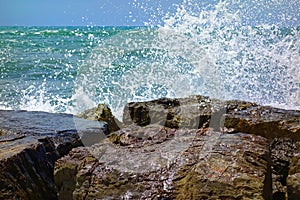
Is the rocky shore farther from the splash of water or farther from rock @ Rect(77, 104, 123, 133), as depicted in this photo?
the splash of water

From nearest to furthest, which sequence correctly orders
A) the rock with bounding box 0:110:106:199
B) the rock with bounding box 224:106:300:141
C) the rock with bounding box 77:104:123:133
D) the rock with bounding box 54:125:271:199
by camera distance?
the rock with bounding box 54:125:271:199
the rock with bounding box 0:110:106:199
the rock with bounding box 224:106:300:141
the rock with bounding box 77:104:123:133

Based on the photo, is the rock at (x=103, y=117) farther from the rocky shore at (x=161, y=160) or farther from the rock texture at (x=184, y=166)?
the rock texture at (x=184, y=166)

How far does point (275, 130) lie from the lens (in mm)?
2658

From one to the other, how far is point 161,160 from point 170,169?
0.25ft

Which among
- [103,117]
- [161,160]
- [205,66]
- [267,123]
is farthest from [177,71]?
[161,160]

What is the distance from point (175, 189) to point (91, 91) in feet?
19.1

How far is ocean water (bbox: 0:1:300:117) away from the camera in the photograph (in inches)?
265

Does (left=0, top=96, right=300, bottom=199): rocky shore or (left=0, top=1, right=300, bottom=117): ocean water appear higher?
(left=0, top=1, right=300, bottom=117): ocean water

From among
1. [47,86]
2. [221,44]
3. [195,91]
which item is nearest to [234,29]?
[221,44]

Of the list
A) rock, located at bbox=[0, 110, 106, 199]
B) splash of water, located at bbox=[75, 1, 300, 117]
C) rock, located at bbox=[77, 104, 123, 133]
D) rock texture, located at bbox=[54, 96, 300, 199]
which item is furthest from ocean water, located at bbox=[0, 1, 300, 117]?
rock texture, located at bbox=[54, 96, 300, 199]

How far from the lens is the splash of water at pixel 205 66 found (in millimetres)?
6770

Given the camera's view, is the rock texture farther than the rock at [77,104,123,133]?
No

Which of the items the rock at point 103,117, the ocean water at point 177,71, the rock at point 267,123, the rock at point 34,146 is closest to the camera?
the rock at point 34,146

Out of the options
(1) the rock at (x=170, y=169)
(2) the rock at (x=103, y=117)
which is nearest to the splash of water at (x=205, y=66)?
(2) the rock at (x=103, y=117)
